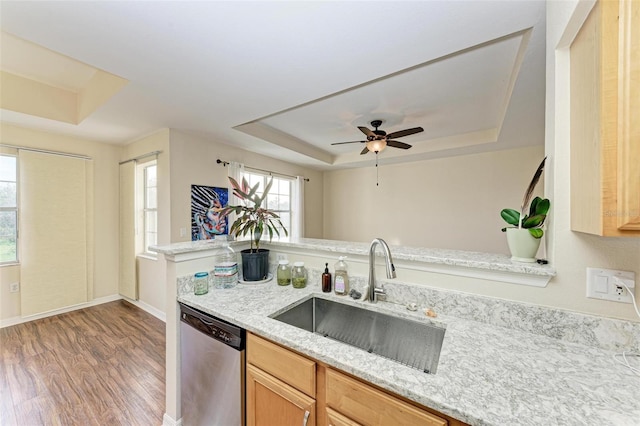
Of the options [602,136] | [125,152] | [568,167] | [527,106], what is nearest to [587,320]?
[568,167]

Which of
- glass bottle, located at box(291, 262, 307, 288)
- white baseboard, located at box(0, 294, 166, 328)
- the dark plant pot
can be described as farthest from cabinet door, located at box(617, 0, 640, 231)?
white baseboard, located at box(0, 294, 166, 328)

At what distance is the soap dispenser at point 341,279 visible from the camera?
1460 millimetres

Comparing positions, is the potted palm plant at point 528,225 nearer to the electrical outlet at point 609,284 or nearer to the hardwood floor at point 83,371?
the electrical outlet at point 609,284

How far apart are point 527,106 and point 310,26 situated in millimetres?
2373

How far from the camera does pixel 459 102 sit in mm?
2730

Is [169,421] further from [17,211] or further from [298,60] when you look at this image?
[17,211]

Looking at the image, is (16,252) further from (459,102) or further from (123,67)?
(459,102)

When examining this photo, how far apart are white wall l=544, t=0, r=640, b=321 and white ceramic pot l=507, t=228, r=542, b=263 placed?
7 cm

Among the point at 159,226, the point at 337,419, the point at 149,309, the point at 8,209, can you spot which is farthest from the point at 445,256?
the point at 8,209

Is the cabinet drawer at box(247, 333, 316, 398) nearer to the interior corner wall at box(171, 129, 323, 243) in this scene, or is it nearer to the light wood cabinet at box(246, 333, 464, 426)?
the light wood cabinet at box(246, 333, 464, 426)

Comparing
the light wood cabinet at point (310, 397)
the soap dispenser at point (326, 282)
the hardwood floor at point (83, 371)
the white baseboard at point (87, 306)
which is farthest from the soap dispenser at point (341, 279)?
the white baseboard at point (87, 306)

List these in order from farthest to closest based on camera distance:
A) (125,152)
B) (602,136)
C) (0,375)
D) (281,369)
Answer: (125,152) < (0,375) < (281,369) < (602,136)

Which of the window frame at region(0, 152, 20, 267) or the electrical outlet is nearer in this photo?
the electrical outlet

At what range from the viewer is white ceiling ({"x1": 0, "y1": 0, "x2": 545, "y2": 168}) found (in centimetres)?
137
